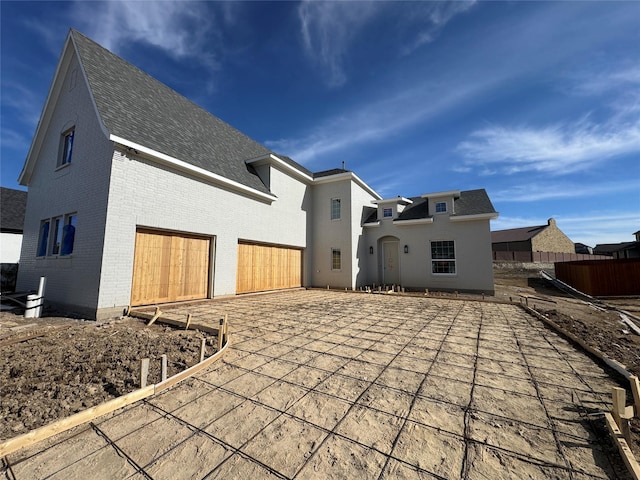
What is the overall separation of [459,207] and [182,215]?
41.9 ft

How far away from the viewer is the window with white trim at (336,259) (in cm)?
1392

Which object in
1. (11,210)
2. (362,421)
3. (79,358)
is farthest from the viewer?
(11,210)

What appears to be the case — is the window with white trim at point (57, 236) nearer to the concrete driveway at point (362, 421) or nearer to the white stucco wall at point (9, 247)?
the concrete driveway at point (362, 421)

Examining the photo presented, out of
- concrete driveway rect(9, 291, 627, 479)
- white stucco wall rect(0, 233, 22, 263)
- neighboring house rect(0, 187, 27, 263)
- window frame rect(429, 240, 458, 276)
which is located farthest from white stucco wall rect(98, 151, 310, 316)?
neighboring house rect(0, 187, 27, 263)

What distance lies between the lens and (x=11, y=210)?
16.3 m

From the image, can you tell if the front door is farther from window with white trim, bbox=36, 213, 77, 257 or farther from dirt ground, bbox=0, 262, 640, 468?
window with white trim, bbox=36, 213, 77, 257

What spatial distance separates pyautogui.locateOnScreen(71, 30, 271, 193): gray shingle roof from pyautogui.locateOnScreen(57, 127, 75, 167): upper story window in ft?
7.38

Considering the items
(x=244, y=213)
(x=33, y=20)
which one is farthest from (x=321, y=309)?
(x=33, y=20)

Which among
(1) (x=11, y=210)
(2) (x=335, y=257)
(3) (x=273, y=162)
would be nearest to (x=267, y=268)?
(2) (x=335, y=257)

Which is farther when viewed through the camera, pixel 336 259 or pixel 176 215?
pixel 336 259

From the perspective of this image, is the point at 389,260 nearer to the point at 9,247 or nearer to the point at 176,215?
the point at 176,215

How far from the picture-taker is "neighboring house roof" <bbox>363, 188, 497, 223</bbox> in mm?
12480

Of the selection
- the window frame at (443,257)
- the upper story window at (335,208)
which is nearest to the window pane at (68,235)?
the upper story window at (335,208)

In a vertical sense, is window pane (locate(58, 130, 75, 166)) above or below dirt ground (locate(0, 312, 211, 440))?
above
